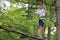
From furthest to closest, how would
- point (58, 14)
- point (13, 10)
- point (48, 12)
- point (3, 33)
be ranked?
1. point (13, 10)
2. point (48, 12)
3. point (3, 33)
4. point (58, 14)

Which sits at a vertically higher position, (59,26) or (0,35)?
(59,26)

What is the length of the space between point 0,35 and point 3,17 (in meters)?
0.78

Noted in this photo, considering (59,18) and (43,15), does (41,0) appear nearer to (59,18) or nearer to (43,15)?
(43,15)

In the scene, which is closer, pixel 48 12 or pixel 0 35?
pixel 0 35

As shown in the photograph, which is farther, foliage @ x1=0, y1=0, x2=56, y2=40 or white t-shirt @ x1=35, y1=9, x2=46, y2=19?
white t-shirt @ x1=35, y1=9, x2=46, y2=19

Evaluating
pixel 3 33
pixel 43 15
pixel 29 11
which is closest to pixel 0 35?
pixel 3 33

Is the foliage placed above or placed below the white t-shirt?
below

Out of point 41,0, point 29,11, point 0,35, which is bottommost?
point 0,35

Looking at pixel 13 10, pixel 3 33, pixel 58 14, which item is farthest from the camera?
pixel 13 10

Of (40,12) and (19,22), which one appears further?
(40,12)

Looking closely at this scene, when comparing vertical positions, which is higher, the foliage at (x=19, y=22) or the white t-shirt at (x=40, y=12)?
the white t-shirt at (x=40, y=12)

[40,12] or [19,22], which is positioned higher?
[40,12]

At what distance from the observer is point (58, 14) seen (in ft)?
4.21

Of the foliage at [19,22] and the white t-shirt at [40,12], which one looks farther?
the white t-shirt at [40,12]
